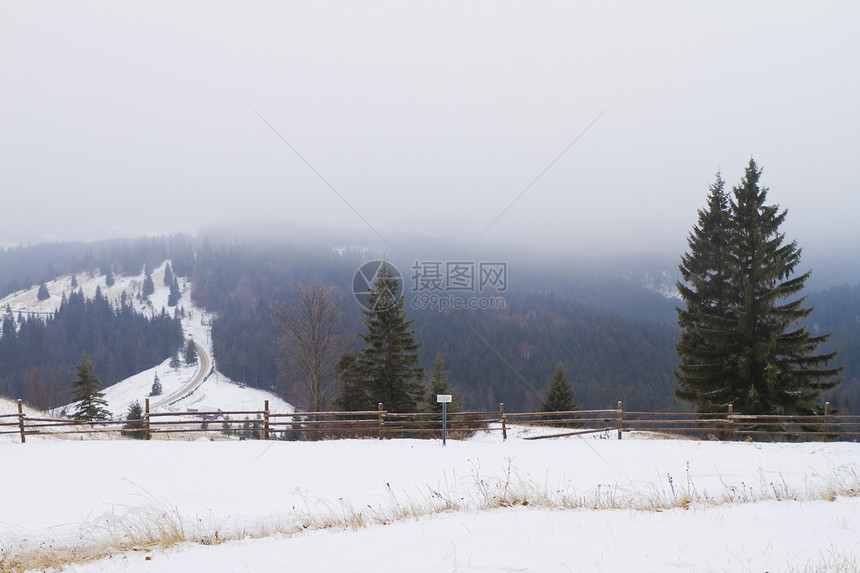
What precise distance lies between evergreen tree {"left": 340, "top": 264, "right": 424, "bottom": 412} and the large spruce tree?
13.4 meters

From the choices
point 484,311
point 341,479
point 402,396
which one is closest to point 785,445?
point 341,479

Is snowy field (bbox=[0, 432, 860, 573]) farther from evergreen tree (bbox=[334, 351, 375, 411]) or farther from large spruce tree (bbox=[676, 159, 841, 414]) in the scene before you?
evergreen tree (bbox=[334, 351, 375, 411])

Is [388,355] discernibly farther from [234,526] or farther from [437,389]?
[234,526]

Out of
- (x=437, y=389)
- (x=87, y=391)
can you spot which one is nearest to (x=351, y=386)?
(x=437, y=389)

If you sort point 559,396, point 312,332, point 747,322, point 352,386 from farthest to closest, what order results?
point 559,396, point 352,386, point 312,332, point 747,322

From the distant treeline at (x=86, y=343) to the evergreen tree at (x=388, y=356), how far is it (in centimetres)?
10988

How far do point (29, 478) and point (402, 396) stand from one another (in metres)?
16.6

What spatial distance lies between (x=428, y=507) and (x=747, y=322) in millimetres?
16646

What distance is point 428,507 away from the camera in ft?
22.1

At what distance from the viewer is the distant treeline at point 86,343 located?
113 meters

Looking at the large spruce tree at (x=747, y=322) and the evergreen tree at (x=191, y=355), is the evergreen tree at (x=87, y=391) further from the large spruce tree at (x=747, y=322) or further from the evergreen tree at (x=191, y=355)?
the evergreen tree at (x=191, y=355)

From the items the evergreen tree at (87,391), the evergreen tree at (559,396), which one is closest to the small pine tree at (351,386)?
the evergreen tree at (559,396)

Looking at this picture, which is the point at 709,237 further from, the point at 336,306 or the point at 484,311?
the point at 484,311

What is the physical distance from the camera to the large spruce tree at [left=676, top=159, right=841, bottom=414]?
17203 mm
